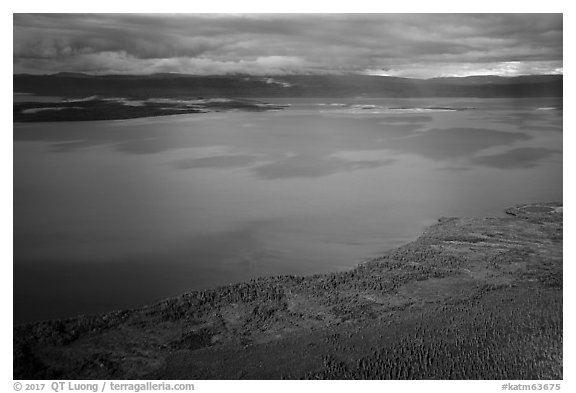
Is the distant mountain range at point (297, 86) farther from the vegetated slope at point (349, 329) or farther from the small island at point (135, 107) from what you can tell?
the vegetated slope at point (349, 329)

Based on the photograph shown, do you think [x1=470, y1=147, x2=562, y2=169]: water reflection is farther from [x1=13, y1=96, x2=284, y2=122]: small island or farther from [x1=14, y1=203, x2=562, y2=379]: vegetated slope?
[x1=13, y1=96, x2=284, y2=122]: small island

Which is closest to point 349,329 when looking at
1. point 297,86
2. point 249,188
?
point 249,188

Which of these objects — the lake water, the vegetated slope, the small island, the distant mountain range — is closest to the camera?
the vegetated slope

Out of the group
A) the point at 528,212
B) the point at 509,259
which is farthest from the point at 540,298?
the point at 528,212

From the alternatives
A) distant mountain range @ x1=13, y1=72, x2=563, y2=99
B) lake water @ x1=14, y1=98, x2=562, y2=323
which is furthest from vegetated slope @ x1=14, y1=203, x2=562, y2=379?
distant mountain range @ x1=13, y1=72, x2=563, y2=99

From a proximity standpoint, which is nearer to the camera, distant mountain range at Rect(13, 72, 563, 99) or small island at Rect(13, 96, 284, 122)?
distant mountain range at Rect(13, 72, 563, 99)
